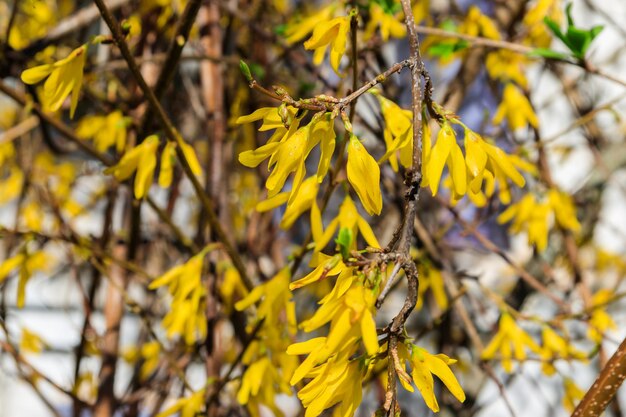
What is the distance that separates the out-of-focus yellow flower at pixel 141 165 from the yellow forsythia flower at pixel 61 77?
178mm

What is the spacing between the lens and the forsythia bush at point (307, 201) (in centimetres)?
78

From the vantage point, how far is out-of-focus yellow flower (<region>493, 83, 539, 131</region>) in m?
1.92

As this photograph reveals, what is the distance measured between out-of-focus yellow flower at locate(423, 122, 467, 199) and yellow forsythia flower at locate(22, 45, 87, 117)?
2.07 feet

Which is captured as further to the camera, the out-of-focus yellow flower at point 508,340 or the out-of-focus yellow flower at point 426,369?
the out-of-focus yellow flower at point 508,340

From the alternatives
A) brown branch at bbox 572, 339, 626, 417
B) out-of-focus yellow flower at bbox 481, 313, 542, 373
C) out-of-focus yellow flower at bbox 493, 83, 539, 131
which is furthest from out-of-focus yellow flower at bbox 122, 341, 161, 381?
brown branch at bbox 572, 339, 626, 417

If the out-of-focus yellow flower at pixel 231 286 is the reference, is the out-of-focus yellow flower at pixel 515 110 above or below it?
above

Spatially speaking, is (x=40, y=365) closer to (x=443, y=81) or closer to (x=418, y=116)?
(x=443, y=81)

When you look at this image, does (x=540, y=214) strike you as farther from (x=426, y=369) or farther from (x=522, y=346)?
(x=426, y=369)

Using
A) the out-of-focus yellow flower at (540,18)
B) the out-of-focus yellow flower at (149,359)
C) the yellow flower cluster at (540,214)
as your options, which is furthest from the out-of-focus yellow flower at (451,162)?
the out-of-focus yellow flower at (149,359)

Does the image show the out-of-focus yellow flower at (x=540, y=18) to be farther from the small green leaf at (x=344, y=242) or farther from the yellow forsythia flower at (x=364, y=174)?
the small green leaf at (x=344, y=242)

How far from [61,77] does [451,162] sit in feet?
2.26

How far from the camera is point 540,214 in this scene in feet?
5.87

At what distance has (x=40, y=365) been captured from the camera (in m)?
4.46

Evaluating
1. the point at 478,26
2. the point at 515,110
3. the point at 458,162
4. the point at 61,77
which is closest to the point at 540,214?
the point at 515,110
